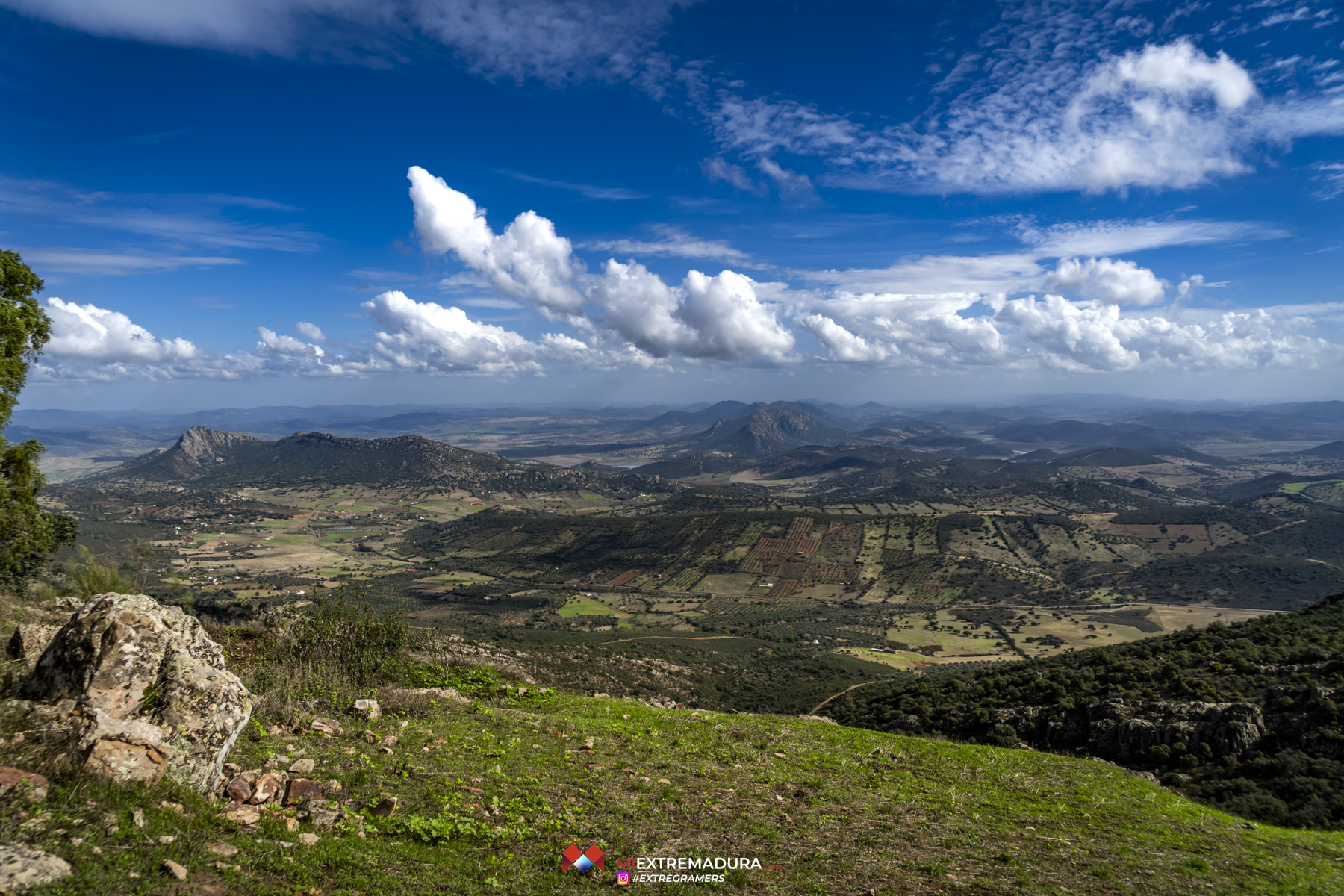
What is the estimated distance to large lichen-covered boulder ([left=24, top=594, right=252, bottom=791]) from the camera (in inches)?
339

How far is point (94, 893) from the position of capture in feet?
20.9

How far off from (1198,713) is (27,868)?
34944 mm

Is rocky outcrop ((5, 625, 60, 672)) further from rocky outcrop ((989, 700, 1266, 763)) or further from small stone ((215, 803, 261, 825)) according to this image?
rocky outcrop ((989, 700, 1266, 763))

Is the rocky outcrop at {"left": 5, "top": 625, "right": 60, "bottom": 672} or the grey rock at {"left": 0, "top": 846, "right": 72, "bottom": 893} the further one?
the rocky outcrop at {"left": 5, "top": 625, "right": 60, "bottom": 672}

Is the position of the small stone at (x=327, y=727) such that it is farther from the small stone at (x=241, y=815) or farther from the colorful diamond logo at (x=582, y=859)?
the colorful diamond logo at (x=582, y=859)

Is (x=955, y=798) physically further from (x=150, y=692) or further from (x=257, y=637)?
(x=257, y=637)

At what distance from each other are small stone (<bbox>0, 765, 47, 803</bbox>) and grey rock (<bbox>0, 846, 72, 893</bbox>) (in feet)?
4.27

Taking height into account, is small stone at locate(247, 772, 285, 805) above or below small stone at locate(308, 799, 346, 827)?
above

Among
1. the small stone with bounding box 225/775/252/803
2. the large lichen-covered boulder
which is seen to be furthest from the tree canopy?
the small stone with bounding box 225/775/252/803

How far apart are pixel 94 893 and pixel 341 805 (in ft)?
13.9

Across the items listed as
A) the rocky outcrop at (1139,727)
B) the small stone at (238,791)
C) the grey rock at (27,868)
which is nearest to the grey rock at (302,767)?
the small stone at (238,791)

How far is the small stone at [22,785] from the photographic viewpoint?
24.0 feet


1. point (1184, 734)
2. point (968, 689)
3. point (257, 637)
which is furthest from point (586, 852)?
point (968, 689)

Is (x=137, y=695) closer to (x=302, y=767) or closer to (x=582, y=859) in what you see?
(x=302, y=767)
